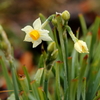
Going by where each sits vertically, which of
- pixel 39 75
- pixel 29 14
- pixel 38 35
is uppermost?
pixel 29 14

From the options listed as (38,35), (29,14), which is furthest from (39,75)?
(29,14)

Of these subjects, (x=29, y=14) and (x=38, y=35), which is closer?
(x=38, y=35)

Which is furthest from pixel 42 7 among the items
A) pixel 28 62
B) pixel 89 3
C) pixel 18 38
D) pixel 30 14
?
pixel 28 62

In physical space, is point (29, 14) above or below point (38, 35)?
above

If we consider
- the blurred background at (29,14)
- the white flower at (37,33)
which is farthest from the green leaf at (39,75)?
the blurred background at (29,14)

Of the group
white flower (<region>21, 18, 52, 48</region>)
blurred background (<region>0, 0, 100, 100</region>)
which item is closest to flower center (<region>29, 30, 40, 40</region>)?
white flower (<region>21, 18, 52, 48</region>)

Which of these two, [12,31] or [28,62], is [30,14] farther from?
[28,62]

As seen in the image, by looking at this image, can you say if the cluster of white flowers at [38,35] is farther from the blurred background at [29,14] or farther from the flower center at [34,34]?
the blurred background at [29,14]

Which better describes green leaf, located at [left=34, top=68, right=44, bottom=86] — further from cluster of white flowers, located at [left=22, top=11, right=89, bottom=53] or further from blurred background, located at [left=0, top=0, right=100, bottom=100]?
blurred background, located at [left=0, top=0, right=100, bottom=100]

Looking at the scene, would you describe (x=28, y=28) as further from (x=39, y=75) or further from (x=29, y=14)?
(x=29, y=14)
